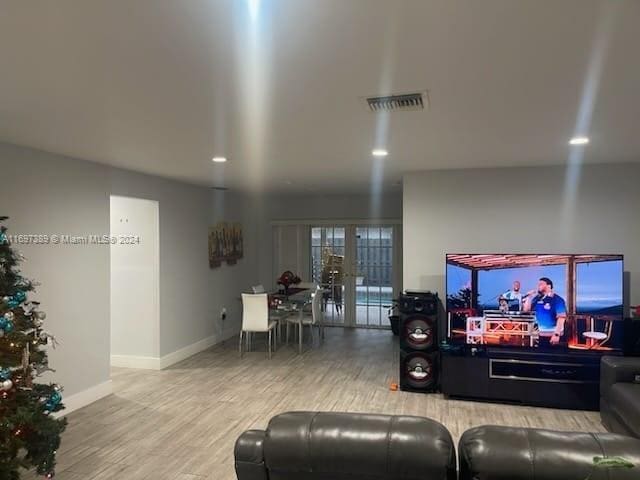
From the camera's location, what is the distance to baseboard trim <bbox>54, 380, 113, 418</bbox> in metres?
4.16

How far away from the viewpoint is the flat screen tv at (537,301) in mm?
4238

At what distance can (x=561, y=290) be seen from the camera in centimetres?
433

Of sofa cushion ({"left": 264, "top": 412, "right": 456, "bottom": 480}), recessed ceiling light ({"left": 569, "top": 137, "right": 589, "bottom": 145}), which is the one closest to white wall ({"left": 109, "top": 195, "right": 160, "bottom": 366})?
sofa cushion ({"left": 264, "top": 412, "right": 456, "bottom": 480})

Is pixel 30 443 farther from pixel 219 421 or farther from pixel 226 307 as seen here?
pixel 226 307

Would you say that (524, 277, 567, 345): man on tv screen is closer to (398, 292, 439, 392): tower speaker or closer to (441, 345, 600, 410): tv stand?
(441, 345, 600, 410): tv stand

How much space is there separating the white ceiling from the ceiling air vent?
76 millimetres

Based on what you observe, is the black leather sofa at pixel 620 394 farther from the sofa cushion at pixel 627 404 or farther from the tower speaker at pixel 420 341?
the tower speaker at pixel 420 341

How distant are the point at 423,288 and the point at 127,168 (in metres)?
3.57

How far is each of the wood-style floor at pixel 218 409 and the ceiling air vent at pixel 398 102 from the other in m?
2.60

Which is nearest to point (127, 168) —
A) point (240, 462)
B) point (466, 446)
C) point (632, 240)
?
point (240, 462)

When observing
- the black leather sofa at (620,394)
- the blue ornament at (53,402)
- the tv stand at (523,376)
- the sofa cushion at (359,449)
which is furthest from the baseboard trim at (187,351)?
the black leather sofa at (620,394)

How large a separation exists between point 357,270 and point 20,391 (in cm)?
617

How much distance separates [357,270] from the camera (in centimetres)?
835

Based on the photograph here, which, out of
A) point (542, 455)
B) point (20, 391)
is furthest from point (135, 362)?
point (542, 455)
